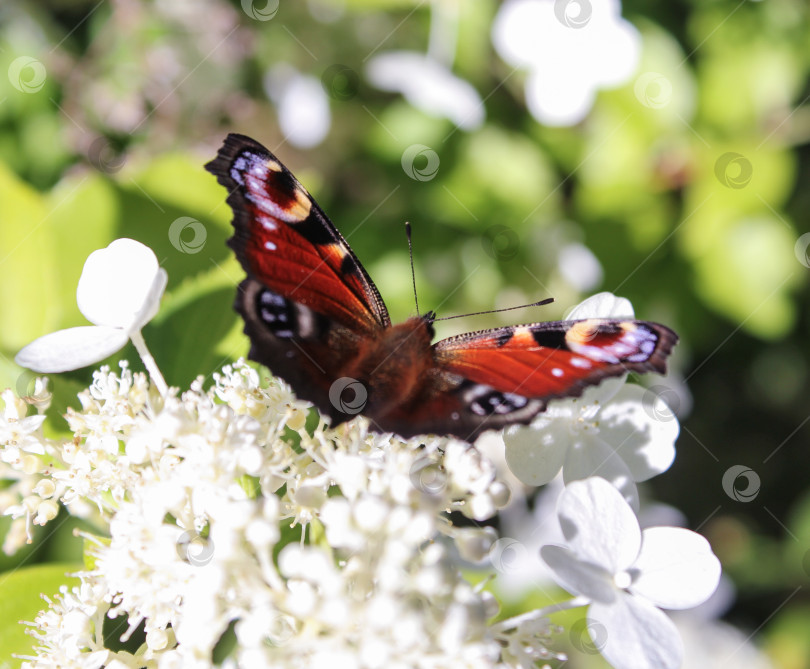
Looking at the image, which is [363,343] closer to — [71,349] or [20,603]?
[71,349]

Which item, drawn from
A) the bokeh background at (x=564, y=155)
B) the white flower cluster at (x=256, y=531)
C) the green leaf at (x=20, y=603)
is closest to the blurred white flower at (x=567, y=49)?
the bokeh background at (x=564, y=155)

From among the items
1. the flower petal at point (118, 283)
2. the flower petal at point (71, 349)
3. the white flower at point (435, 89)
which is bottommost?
the flower petal at point (71, 349)

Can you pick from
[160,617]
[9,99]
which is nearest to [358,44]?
[9,99]

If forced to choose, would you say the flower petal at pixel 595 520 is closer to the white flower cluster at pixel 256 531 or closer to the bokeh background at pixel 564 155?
A: the white flower cluster at pixel 256 531

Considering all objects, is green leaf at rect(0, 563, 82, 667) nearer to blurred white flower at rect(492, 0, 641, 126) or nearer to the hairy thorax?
the hairy thorax

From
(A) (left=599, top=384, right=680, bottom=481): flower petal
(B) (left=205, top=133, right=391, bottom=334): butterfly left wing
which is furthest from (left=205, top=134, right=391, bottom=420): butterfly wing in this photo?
(A) (left=599, top=384, right=680, bottom=481): flower petal
